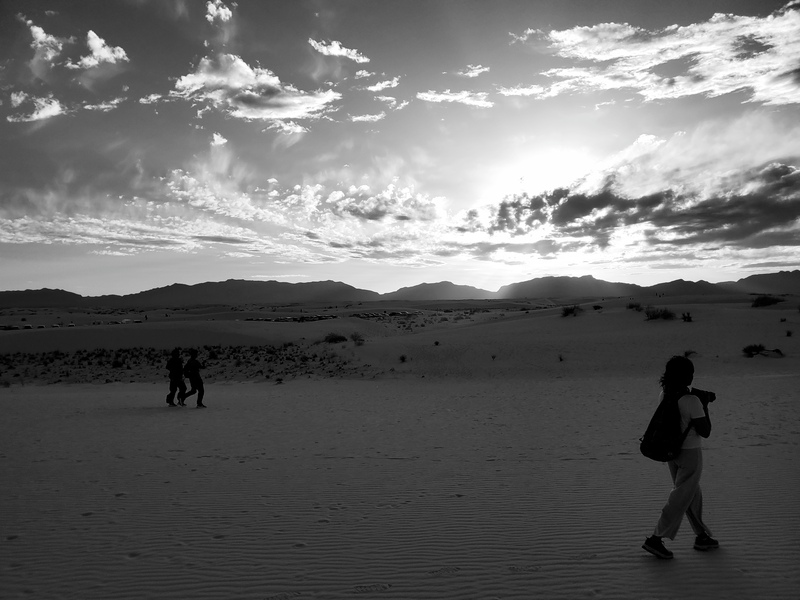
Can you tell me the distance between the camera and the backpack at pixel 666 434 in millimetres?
5047

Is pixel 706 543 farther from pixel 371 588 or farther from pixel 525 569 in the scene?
pixel 371 588

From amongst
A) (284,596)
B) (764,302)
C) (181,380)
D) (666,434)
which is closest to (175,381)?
(181,380)

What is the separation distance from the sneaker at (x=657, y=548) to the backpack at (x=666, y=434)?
76 cm

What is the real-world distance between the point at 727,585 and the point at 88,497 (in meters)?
7.36

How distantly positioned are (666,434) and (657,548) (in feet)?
3.44

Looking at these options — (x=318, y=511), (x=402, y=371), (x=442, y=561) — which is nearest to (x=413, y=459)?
(x=318, y=511)

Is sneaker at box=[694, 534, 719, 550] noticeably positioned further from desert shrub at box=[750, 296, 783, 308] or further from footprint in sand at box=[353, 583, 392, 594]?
desert shrub at box=[750, 296, 783, 308]

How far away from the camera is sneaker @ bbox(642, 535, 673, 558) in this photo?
509 centimetres

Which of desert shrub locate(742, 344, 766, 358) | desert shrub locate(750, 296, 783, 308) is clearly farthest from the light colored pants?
desert shrub locate(750, 296, 783, 308)

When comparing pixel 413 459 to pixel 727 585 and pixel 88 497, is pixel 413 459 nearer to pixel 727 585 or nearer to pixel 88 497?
pixel 88 497

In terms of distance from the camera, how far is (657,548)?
510cm

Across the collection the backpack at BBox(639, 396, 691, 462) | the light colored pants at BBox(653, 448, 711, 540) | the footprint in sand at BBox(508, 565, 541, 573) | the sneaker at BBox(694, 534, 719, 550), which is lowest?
the footprint in sand at BBox(508, 565, 541, 573)

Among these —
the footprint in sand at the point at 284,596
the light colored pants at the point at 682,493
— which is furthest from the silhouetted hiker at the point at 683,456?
the footprint in sand at the point at 284,596

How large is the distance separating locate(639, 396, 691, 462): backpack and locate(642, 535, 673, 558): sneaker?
0.76 metres
